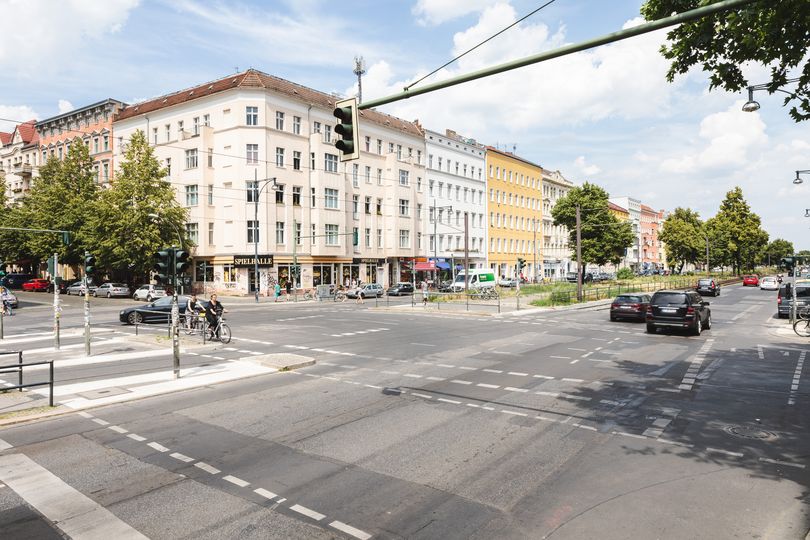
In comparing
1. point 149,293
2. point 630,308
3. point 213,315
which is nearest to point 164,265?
point 213,315

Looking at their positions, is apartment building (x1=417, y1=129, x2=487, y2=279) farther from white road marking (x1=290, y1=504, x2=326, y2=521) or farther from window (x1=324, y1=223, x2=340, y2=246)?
white road marking (x1=290, y1=504, x2=326, y2=521)

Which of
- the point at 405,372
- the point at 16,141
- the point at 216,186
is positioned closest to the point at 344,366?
the point at 405,372

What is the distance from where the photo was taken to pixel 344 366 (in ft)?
46.0

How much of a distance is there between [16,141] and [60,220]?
38858 mm

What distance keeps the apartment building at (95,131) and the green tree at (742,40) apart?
60343 mm

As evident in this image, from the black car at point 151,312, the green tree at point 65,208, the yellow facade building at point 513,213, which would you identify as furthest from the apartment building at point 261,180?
the yellow facade building at point 513,213

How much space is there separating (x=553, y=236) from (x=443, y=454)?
3635 inches

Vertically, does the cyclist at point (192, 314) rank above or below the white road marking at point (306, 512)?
above

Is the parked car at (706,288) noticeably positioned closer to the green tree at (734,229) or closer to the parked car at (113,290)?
the green tree at (734,229)

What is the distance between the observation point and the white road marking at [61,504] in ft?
16.6

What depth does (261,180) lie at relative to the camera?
45.0 m

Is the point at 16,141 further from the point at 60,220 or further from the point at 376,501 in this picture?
the point at 376,501

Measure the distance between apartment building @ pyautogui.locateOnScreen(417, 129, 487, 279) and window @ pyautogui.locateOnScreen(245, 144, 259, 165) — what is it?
2463 cm

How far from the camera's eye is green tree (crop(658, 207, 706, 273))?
8481 cm
